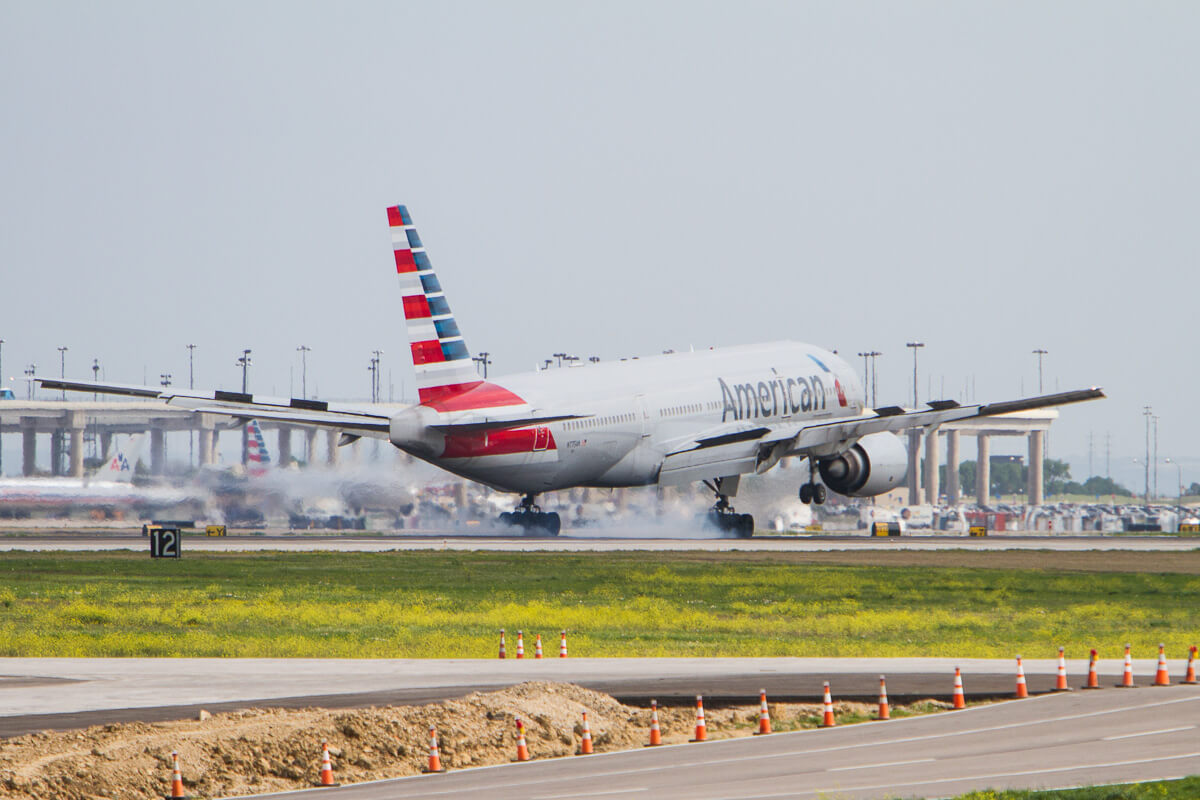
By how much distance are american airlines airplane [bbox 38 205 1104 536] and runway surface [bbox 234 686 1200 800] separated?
38919mm

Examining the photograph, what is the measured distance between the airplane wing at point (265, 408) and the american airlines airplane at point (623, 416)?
0.08 m

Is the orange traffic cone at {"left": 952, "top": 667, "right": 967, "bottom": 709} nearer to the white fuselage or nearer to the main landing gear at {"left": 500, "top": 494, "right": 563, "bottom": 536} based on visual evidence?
the white fuselage

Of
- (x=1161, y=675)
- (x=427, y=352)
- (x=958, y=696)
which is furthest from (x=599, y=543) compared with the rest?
(x=958, y=696)

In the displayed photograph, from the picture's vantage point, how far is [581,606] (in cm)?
4534

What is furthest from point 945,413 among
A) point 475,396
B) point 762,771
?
point 762,771

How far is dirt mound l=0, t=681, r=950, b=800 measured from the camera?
2061cm

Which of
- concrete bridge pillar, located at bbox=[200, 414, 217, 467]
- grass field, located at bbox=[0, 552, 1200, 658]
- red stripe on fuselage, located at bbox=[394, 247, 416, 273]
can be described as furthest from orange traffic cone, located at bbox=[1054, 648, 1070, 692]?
concrete bridge pillar, located at bbox=[200, 414, 217, 467]

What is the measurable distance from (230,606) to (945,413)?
39.4m

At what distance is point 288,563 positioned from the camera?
196 ft

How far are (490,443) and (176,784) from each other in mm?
43126

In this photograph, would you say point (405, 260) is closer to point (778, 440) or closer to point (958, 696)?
point (778, 440)

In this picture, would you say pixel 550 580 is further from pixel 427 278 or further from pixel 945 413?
pixel 945 413

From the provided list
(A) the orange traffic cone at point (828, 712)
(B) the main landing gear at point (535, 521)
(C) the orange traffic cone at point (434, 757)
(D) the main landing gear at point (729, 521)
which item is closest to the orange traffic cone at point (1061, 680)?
(A) the orange traffic cone at point (828, 712)

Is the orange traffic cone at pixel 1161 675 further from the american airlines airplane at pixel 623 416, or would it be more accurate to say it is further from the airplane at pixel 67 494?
the airplane at pixel 67 494
